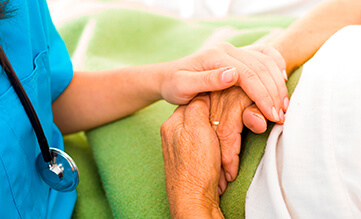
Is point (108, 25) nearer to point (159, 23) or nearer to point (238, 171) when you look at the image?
point (159, 23)

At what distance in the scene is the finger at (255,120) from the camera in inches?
26.9

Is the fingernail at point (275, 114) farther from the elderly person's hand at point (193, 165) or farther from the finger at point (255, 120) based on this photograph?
the elderly person's hand at point (193, 165)

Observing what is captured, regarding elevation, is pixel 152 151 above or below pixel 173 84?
below

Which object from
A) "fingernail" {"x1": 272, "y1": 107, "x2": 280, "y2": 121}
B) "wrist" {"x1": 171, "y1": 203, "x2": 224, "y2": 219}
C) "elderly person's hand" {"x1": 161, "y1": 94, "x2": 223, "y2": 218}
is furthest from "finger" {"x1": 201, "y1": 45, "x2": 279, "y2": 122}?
"wrist" {"x1": 171, "y1": 203, "x2": 224, "y2": 219}

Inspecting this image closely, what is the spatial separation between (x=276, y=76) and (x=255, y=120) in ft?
0.38

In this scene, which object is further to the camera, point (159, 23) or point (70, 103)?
point (159, 23)

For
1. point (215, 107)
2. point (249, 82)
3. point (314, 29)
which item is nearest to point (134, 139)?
point (215, 107)

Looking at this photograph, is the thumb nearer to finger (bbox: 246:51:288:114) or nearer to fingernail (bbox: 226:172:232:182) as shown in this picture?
finger (bbox: 246:51:288:114)

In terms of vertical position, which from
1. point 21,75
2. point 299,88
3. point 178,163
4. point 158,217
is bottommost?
point 158,217

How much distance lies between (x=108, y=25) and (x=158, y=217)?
0.85 metres

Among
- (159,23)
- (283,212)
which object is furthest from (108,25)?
(283,212)

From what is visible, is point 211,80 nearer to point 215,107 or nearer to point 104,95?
point 215,107

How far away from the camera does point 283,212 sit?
57 cm

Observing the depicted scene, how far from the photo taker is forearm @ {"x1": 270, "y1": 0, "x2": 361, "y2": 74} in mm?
847
